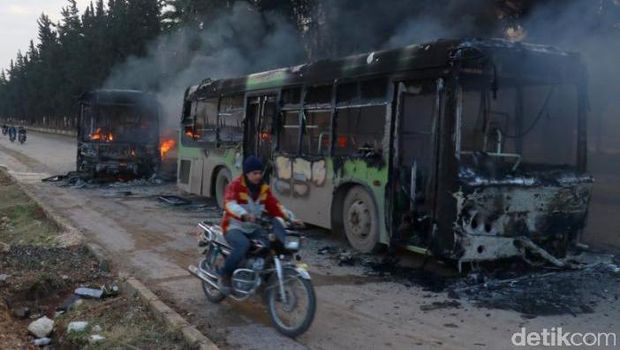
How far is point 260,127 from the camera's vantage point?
10.6 m

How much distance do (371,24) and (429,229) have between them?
10103 millimetres

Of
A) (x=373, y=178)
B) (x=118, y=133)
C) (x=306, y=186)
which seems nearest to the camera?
(x=373, y=178)

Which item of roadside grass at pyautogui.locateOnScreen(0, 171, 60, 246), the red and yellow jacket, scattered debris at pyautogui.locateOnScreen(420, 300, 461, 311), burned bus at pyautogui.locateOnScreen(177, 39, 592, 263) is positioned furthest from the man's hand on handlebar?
roadside grass at pyautogui.locateOnScreen(0, 171, 60, 246)

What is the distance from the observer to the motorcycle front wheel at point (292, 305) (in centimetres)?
488

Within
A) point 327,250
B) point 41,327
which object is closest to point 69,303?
point 41,327

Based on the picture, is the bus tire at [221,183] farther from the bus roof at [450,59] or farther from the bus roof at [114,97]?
the bus roof at [114,97]

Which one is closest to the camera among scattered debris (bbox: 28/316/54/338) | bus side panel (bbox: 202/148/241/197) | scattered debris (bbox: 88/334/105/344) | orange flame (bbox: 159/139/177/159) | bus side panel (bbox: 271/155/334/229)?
scattered debris (bbox: 88/334/105/344)

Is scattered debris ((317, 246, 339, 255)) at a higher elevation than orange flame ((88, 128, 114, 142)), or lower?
lower

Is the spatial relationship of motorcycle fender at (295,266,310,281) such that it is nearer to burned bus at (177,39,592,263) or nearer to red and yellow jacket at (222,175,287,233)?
red and yellow jacket at (222,175,287,233)

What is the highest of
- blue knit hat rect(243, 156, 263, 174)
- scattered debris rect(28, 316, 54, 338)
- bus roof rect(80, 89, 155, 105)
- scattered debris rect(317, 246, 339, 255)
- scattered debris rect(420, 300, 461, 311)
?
bus roof rect(80, 89, 155, 105)

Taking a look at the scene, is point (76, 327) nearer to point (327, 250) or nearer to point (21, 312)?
point (21, 312)

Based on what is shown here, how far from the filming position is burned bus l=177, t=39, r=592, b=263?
6.57 metres

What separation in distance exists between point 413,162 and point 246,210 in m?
2.86

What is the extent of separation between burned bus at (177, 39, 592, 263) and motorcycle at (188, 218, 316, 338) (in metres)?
2.15
